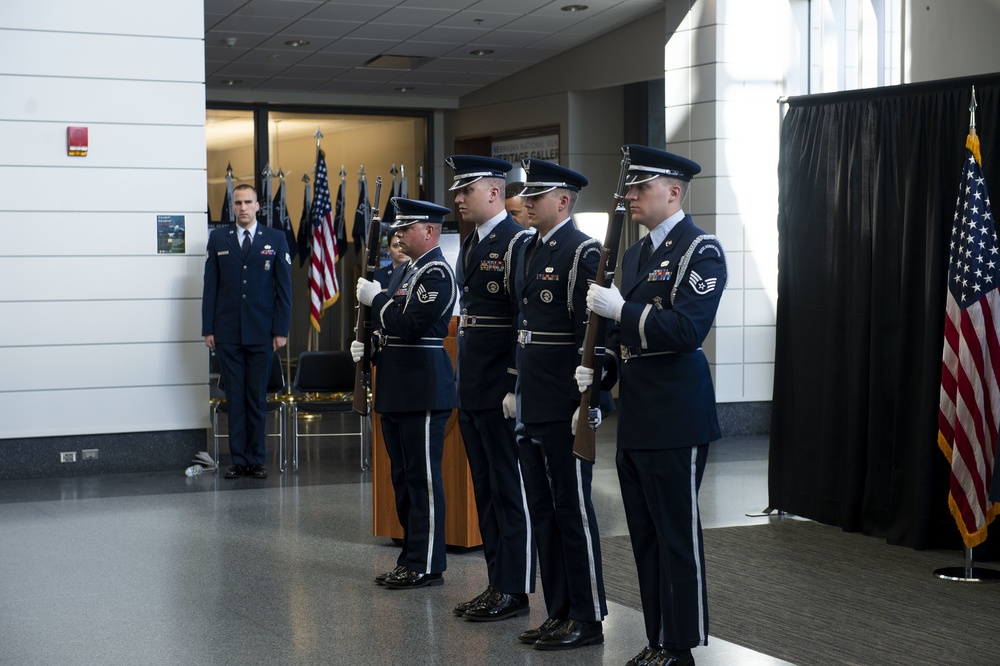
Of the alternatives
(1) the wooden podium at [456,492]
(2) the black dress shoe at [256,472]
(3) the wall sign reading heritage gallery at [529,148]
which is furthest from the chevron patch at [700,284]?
(3) the wall sign reading heritage gallery at [529,148]

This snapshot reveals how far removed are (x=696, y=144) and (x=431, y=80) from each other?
4641 mm

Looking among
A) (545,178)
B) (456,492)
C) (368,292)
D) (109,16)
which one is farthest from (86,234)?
(545,178)

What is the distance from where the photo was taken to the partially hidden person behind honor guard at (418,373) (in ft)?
Answer: 15.8

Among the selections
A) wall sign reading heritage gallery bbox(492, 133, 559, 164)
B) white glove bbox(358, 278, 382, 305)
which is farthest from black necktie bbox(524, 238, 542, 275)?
wall sign reading heritage gallery bbox(492, 133, 559, 164)

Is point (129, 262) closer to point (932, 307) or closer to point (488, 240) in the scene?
point (488, 240)

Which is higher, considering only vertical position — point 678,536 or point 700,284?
point 700,284

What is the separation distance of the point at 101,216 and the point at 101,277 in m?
0.39

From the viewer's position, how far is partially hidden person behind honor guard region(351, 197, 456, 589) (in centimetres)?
481

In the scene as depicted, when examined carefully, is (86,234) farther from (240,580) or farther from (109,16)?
(240,580)

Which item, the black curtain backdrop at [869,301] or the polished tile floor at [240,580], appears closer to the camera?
the polished tile floor at [240,580]

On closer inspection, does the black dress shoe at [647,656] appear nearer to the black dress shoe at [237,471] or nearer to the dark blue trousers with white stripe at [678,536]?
the dark blue trousers with white stripe at [678,536]

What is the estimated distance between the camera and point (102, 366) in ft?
26.3

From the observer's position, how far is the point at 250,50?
11.8 m

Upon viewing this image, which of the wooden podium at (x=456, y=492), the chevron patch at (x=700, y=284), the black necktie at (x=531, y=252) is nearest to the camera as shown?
the chevron patch at (x=700, y=284)
